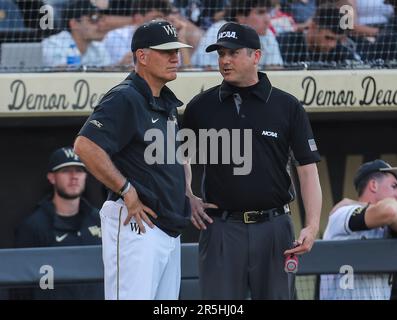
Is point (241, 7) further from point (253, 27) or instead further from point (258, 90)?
point (258, 90)

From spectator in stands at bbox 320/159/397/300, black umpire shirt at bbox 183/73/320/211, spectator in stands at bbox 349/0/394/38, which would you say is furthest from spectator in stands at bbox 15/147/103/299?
spectator in stands at bbox 349/0/394/38

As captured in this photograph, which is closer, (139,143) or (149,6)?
(139,143)

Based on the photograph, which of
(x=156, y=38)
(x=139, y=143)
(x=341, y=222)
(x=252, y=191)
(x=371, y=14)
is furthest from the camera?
(x=371, y=14)

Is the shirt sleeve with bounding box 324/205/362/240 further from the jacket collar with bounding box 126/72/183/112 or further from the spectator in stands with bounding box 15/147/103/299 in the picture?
the jacket collar with bounding box 126/72/183/112

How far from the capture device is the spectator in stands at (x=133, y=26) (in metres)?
8.26

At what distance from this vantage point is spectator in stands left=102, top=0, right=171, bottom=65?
27.1 feet

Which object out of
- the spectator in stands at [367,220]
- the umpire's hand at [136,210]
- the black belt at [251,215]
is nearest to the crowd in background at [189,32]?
the spectator in stands at [367,220]

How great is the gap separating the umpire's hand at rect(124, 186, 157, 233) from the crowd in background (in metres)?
3.36

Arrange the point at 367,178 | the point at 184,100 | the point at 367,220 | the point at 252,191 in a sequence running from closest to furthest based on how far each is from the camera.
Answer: the point at 252,191, the point at 367,220, the point at 367,178, the point at 184,100

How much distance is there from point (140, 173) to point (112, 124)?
30 centimetres

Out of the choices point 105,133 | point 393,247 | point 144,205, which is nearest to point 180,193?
point 144,205

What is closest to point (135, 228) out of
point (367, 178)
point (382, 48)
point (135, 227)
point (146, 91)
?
point (135, 227)

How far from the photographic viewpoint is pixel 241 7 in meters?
8.33
